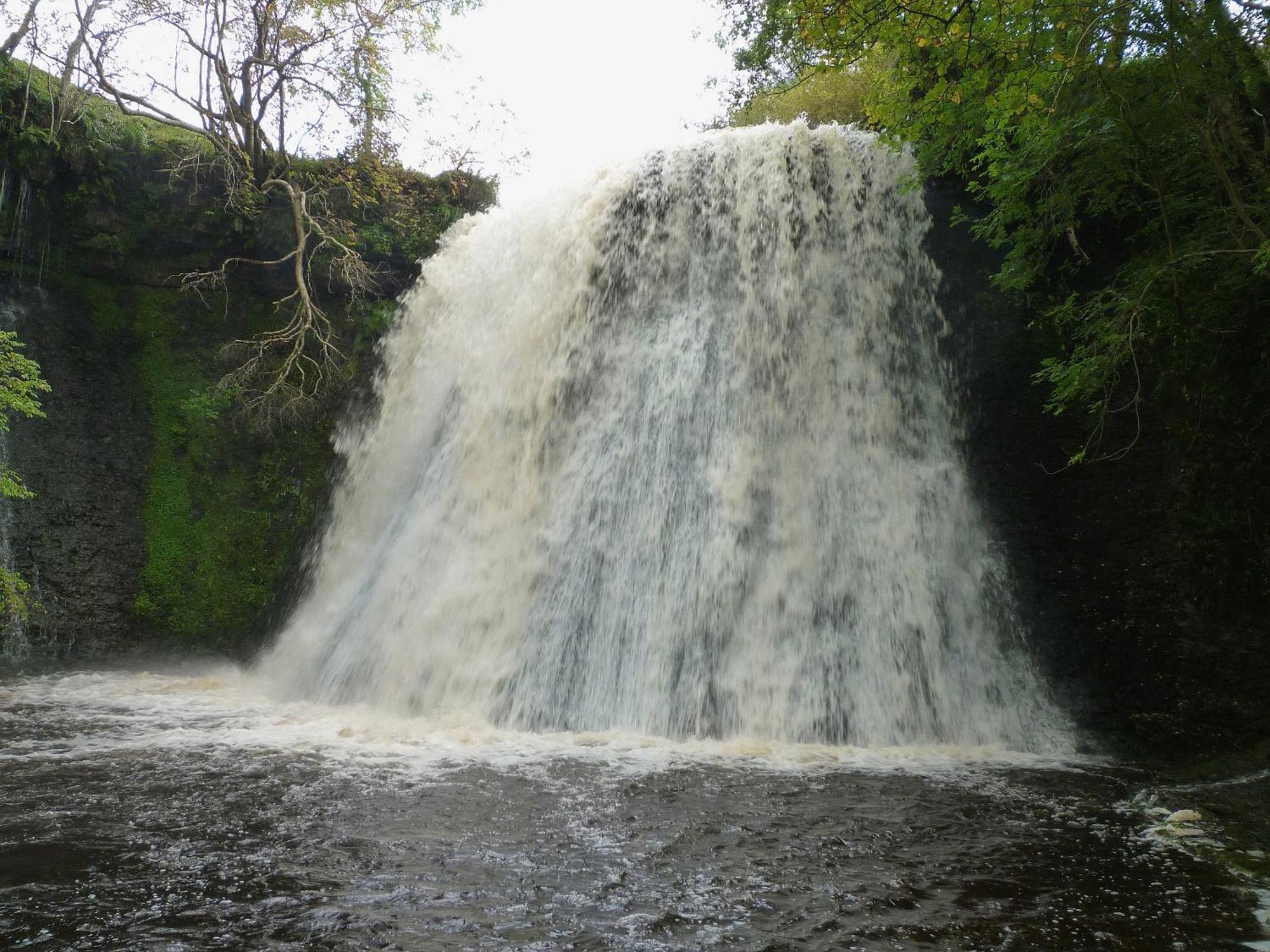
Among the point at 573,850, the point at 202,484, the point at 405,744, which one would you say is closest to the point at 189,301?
the point at 202,484

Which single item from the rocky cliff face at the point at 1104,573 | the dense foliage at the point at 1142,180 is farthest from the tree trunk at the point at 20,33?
the rocky cliff face at the point at 1104,573

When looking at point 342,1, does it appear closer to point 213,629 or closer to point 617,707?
point 213,629

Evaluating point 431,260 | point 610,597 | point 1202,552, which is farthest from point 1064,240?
point 431,260

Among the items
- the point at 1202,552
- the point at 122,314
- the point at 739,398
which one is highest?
the point at 122,314

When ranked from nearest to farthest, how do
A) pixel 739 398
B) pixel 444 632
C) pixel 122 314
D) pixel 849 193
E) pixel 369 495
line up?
pixel 444 632, pixel 739 398, pixel 849 193, pixel 369 495, pixel 122 314

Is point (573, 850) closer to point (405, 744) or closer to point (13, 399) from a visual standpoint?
point (405, 744)

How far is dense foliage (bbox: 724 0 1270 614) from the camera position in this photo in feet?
17.9

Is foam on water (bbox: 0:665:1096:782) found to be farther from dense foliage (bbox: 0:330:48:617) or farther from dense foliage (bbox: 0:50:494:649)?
dense foliage (bbox: 0:50:494:649)

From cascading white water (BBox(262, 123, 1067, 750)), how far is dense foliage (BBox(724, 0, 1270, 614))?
1.27 metres

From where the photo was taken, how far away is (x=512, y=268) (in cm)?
1005

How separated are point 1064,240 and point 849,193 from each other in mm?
2210

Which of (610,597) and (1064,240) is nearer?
(610,597)

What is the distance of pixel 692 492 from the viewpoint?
712 centimetres

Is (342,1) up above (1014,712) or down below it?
above
